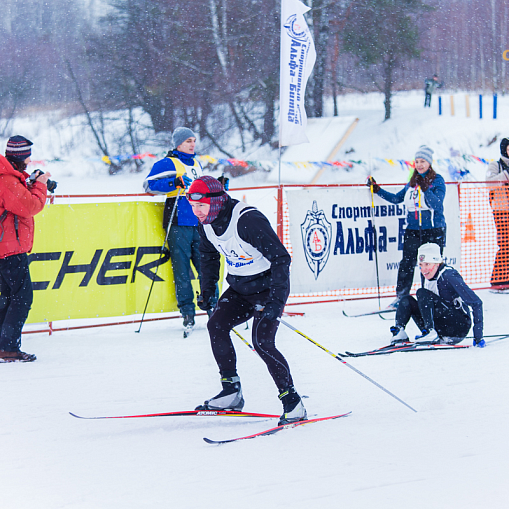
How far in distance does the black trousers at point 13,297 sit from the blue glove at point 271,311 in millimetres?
2462

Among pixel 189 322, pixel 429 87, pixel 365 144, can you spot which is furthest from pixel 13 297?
pixel 429 87

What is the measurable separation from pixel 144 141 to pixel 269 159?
20.4ft

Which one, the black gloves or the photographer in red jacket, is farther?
the black gloves

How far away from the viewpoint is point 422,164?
6.04m

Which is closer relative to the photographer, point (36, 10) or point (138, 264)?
point (138, 264)

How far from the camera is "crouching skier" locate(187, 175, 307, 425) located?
123 inches

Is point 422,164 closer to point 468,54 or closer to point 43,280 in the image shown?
point 43,280

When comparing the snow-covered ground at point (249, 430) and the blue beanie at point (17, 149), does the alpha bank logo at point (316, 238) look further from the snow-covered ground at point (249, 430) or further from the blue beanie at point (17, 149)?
the blue beanie at point (17, 149)

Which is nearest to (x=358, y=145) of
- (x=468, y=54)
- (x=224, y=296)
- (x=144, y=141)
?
(x=144, y=141)

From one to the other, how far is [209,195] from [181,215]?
2.57 metres

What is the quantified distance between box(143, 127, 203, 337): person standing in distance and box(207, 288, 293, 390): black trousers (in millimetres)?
2227

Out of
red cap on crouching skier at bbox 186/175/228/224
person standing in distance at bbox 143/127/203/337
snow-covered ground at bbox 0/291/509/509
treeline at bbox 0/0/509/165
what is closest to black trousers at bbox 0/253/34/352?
snow-covered ground at bbox 0/291/509/509

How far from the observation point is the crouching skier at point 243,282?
3.14m

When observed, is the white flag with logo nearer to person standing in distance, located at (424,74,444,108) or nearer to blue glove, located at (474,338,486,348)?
blue glove, located at (474,338,486,348)
